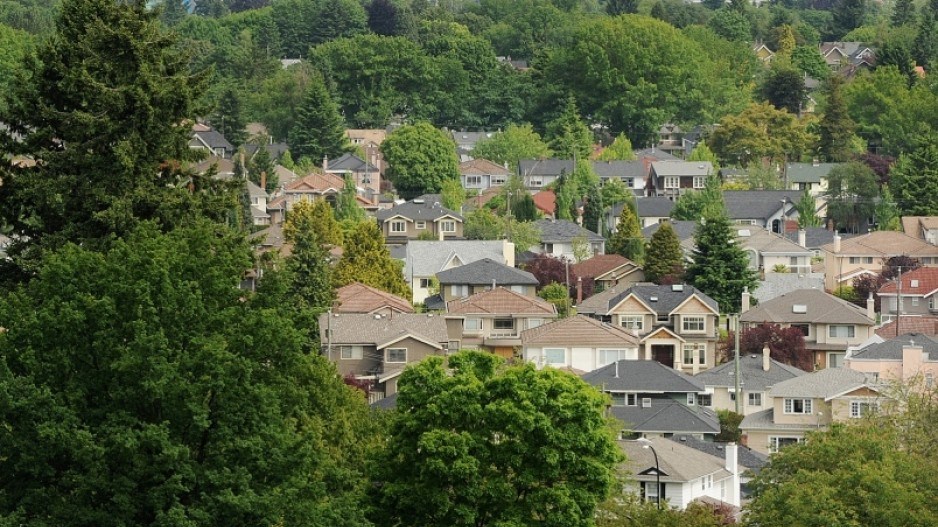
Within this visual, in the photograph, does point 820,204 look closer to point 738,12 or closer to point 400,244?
point 400,244

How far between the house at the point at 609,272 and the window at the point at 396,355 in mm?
19836

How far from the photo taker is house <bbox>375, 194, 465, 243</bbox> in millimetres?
91875

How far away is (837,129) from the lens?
4636 inches

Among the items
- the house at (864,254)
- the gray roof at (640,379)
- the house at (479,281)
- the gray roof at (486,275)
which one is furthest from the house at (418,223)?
the gray roof at (640,379)

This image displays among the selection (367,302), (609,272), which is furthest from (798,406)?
(609,272)

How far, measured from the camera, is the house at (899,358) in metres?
60.0

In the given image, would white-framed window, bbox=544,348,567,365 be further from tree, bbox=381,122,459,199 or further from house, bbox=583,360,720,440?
tree, bbox=381,122,459,199

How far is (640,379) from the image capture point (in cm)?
5919

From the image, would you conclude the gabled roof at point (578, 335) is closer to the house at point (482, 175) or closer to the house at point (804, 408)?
the house at point (804, 408)

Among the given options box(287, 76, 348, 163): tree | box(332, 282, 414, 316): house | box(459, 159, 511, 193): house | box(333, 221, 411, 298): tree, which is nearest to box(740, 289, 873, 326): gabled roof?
→ box(333, 221, 411, 298): tree

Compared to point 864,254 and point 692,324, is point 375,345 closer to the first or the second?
point 692,324

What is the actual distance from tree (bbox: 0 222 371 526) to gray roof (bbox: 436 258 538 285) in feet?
157

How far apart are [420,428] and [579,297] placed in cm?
4400

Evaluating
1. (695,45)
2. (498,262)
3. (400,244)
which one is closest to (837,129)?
(695,45)
